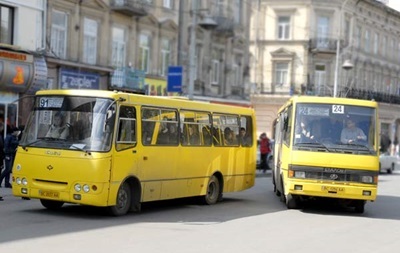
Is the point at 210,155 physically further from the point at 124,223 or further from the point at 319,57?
the point at 319,57

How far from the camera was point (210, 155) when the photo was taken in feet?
58.1

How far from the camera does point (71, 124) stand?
13.9 meters

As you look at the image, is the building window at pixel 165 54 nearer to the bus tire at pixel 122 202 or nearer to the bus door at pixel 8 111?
the bus door at pixel 8 111

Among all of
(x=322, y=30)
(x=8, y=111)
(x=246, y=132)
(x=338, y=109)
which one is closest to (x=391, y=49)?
(x=322, y=30)

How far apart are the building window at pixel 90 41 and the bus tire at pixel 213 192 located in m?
13.5

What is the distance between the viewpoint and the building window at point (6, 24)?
1036 inches

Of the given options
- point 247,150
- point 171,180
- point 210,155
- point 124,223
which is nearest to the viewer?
point 124,223

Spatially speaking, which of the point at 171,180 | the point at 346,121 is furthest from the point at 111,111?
the point at 346,121

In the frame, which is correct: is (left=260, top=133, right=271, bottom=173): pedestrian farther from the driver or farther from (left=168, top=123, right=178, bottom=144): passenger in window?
(left=168, top=123, right=178, bottom=144): passenger in window

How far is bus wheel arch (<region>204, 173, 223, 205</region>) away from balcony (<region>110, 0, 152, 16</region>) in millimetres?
14682

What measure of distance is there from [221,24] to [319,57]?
17.6m

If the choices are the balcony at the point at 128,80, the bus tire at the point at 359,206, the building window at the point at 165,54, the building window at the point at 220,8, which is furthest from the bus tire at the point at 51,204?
the building window at the point at 220,8

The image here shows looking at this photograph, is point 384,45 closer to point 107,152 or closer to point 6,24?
point 6,24

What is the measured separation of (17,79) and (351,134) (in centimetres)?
1386
